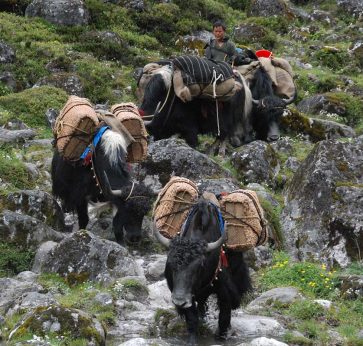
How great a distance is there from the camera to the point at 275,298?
299 inches

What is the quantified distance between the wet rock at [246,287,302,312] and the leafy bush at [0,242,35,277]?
2195mm

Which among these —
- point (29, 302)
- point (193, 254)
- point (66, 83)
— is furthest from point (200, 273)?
point (66, 83)

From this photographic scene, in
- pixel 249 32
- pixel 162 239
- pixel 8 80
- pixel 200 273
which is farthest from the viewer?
pixel 249 32

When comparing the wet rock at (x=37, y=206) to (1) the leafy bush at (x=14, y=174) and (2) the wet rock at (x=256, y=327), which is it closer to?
(1) the leafy bush at (x=14, y=174)

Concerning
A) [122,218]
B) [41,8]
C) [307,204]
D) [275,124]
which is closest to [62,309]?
[122,218]

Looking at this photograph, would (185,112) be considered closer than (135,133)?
No

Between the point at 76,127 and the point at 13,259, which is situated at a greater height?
the point at 76,127

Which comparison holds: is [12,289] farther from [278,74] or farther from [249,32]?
[249,32]

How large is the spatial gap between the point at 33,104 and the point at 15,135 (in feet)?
6.63

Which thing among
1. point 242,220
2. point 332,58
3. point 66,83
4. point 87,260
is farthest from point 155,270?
point 332,58

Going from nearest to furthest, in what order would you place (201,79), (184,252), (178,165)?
(184,252) < (178,165) < (201,79)

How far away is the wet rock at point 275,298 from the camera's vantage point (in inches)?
296

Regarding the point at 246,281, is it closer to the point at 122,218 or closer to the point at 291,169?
the point at 122,218

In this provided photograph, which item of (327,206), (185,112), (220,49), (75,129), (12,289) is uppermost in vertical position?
(220,49)
